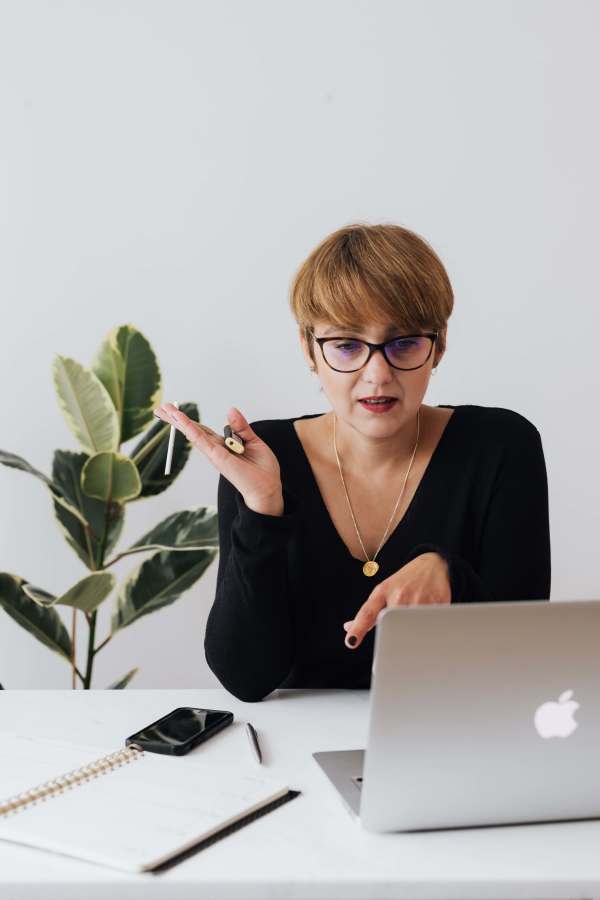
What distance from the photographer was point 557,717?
88 centimetres

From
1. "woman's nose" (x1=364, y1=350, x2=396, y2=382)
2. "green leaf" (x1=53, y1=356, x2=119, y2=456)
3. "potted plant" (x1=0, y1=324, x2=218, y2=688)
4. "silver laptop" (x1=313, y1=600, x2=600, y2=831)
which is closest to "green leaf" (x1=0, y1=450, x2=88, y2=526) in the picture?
"potted plant" (x1=0, y1=324, x2=218, y2=688)

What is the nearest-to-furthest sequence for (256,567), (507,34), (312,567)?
1. (256,567)
2. (312,567)
3. (507,34)

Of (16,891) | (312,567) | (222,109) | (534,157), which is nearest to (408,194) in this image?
(534,157)

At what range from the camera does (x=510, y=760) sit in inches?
34.7

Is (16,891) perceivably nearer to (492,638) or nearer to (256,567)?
(492,638)

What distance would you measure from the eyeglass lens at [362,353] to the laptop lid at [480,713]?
26.9 inches

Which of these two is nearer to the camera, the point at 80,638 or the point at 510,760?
the point at 510,760

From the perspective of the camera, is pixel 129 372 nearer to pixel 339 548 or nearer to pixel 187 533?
pixel 187 533

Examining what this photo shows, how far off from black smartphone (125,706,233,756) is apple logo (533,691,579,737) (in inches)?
16.3

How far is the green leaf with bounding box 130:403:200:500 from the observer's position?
243 cm

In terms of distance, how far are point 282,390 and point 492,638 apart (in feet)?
6.59

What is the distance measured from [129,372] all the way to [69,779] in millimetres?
1492

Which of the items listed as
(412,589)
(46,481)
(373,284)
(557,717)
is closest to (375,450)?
(373,284)

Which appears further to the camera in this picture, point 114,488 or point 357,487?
point 114,488
